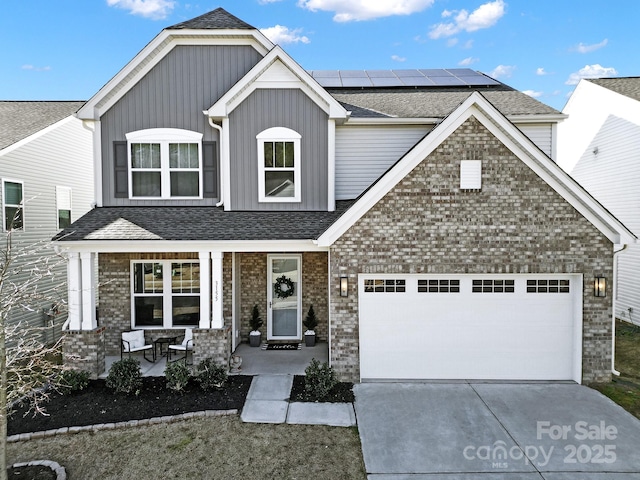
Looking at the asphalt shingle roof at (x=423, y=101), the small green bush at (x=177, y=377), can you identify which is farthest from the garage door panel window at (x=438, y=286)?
the small green bush at (x=177, y=377)

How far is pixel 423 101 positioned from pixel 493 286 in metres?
6.42

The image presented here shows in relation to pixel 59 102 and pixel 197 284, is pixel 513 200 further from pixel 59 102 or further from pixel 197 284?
pixel 59 102

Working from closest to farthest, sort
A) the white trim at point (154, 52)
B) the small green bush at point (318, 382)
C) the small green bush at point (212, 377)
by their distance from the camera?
the small green bush at point (318, 382) < the small green bush at point (212, 377) < the white trim at point (154, 52)

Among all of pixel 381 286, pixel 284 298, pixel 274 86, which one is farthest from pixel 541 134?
pixel 284 298

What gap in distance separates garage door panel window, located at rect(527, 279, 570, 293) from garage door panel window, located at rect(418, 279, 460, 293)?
162 cm

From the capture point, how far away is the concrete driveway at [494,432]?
6074 millimetres

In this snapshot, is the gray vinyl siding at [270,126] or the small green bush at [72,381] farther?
the gray vinyl siding at [270,126]

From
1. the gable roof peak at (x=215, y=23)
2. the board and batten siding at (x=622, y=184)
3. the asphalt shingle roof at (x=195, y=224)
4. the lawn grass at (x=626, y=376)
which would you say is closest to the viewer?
the lawn grass at (x=626, y=376)

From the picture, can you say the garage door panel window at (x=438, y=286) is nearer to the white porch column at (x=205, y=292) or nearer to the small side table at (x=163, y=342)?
the white porch column at (x=205, y=292)

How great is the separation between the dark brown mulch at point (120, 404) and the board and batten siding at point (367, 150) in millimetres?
6010

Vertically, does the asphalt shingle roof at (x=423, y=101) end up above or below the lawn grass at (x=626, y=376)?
above

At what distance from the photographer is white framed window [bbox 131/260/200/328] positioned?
11.4 metres

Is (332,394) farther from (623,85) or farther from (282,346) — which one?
(623,85)

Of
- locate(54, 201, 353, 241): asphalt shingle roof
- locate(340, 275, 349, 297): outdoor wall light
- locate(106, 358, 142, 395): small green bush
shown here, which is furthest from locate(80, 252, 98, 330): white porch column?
locate(340, 275, 349, 297): outdoor wall light
